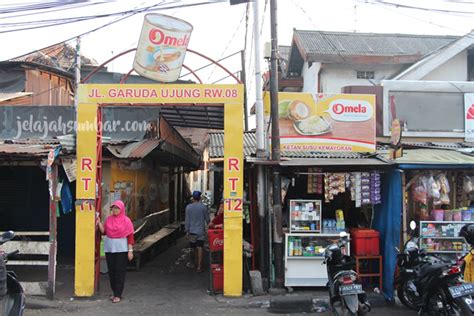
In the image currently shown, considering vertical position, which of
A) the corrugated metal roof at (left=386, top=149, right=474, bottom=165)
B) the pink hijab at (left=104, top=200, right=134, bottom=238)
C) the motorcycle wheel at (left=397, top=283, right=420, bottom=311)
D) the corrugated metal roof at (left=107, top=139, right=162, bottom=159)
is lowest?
the motorcycle wheel at (left=397, top=283, right=420, bottom=311)

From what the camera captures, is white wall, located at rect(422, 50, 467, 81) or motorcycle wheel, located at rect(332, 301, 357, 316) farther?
white wall, located at rect(422, 50, 467, 81)

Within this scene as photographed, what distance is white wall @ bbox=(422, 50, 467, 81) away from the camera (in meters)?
15.3

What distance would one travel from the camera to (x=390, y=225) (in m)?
7.68

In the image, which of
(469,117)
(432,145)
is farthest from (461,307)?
(469,117)

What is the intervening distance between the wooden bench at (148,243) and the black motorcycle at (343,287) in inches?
197

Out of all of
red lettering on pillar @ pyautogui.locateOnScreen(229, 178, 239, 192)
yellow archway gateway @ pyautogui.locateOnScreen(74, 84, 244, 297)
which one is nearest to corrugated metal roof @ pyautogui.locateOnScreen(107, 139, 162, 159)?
yellow archway gateway @ pyautogui.locateOnScreen(74, 84, 244, 297)

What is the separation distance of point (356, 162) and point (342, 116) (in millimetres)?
1393

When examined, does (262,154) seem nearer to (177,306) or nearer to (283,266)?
(283,266)

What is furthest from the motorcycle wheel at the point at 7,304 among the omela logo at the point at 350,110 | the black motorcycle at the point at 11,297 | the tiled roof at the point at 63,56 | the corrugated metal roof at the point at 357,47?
the tiled roof at the point at 63,56

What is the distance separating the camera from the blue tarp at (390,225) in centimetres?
758

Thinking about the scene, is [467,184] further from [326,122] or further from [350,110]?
[326,122]

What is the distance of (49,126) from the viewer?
10.6 meters

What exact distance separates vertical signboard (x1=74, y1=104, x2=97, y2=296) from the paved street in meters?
0.45

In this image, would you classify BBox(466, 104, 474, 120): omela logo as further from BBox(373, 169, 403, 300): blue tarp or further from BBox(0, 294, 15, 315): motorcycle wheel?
BBox(0, 294, 15, 315): motorcycle wheel
